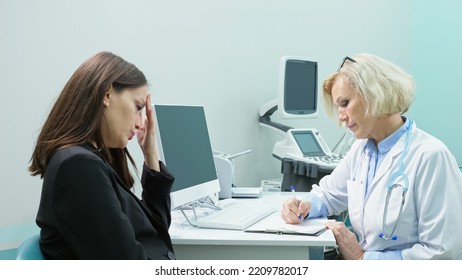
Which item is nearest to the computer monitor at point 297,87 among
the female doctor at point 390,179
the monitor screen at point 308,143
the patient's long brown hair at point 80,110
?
the monitor screen at point 308,143

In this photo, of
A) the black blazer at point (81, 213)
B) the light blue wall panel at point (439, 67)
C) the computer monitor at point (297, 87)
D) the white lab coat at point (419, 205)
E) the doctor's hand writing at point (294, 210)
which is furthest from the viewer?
the light blue wall panel at point (439, 67)

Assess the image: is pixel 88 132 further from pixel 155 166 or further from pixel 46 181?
pixel 155 166

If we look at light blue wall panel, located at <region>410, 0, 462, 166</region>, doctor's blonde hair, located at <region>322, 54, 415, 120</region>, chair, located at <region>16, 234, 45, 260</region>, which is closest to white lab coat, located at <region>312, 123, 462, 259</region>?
doctor's blonde hair, located at <region>322, 54, 415, 120</region>

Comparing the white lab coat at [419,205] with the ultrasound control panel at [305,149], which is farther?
the ultrasound control panel at [305,149]

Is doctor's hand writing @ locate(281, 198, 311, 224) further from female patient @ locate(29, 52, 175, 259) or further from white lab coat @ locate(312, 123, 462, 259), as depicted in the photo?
female patient @ locate(29, 52, 175, 259)

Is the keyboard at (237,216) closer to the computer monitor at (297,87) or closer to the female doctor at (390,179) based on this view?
the female doctor at (390,179)

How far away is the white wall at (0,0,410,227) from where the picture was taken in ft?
5.11

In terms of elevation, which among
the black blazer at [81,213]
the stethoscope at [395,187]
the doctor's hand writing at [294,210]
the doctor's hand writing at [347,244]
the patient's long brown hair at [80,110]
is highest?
the patient's long brown hair at [80,110]

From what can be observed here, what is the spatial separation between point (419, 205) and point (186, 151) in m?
0.75

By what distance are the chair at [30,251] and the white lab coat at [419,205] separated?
3.24 ft

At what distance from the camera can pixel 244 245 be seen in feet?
4.63

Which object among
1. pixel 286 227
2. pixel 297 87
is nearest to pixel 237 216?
pixel 286 227

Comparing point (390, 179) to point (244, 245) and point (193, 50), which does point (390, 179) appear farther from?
point (193, 50)

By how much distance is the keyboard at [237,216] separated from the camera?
4.99 feet
